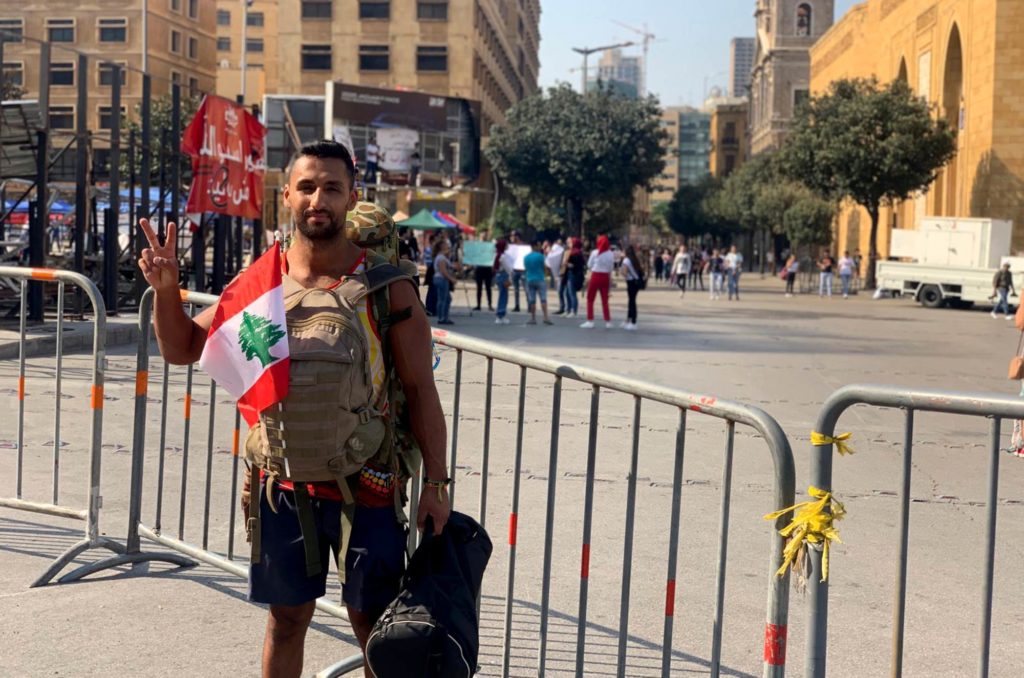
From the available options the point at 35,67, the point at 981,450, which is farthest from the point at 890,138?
the point at 35,67

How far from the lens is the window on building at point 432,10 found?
229 feet

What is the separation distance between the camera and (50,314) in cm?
1909

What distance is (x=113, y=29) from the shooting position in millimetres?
70812

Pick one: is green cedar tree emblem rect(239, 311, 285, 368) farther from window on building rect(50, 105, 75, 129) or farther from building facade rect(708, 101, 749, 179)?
building facade rect(708, 101, 749, 179)

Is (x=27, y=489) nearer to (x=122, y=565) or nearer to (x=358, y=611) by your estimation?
(x=122, y=565)

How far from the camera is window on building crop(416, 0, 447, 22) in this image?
229ft

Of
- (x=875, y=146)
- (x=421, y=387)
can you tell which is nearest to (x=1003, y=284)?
(x=875, y=146)

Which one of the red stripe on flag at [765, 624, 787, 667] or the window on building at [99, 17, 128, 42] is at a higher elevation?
the window on building at [99, 17, 128, 42]

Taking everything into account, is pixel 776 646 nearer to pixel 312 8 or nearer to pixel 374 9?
pixel 374 9

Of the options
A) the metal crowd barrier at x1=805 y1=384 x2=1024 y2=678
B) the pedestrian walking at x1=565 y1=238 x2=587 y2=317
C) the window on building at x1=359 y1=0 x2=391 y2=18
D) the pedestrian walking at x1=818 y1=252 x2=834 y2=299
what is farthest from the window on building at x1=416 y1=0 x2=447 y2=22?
the metal crowd barrier at x1=805 y1=384 x2=1024 y2=678

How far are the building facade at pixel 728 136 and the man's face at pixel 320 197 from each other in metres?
136

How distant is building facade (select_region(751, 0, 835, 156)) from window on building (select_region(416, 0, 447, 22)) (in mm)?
33883

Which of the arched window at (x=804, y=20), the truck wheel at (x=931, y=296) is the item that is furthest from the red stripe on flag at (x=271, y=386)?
the arched window at (x=804, y=20)

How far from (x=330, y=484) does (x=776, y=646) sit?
4.00 feet
